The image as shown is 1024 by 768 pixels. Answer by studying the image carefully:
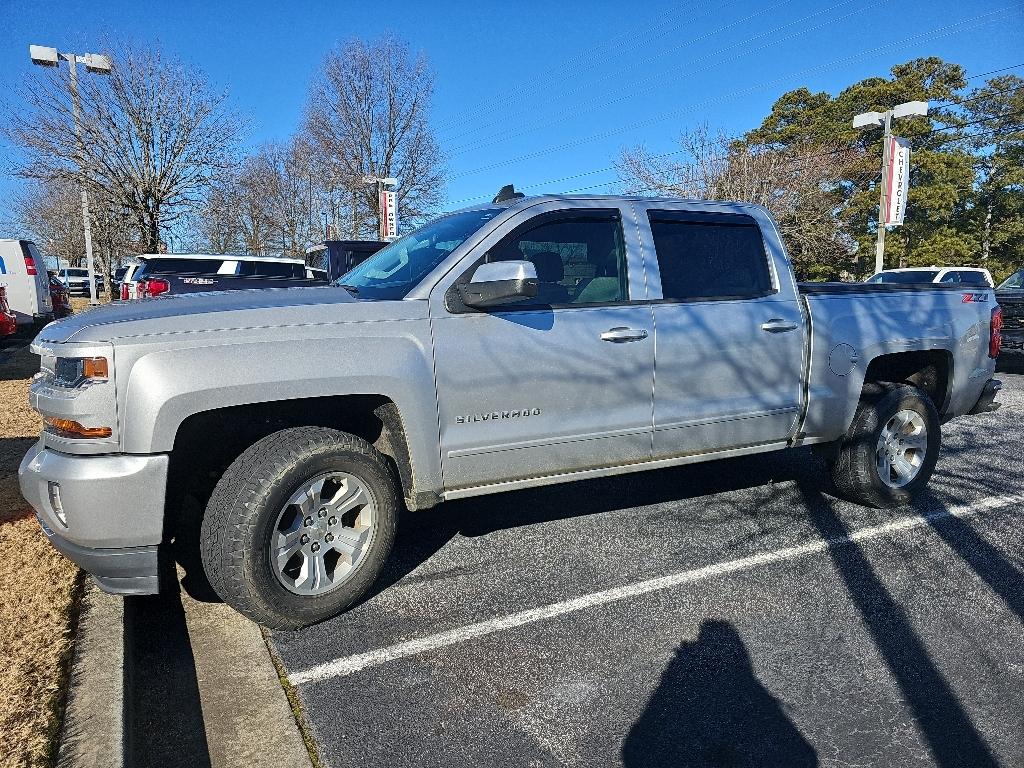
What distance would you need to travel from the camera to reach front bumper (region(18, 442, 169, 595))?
2719mm

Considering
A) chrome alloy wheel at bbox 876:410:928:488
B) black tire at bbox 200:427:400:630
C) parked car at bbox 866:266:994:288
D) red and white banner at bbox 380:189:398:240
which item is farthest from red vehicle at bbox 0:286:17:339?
parked car at bbox 866:266:994:288

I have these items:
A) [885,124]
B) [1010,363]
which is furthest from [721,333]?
[885,124]

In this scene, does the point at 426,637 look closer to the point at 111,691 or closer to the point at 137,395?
the point at 111,691

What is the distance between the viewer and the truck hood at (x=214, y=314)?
9.23 feet

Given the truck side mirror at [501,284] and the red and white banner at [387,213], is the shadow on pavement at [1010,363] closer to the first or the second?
the truck side mirror at [501,284]

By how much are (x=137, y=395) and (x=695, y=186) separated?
26.0 meters

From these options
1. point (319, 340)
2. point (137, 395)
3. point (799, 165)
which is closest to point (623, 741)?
point (319, 340)

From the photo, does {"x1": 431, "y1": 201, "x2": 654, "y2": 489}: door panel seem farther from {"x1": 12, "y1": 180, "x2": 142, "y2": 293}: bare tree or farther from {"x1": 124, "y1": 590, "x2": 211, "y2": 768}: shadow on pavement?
{"x1": 12, "y1": 180, "x2": 142, "y2": 293}: bare tree

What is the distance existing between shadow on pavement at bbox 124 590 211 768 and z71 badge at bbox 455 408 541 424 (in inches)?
61.8

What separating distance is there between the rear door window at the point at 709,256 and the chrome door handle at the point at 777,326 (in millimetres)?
194

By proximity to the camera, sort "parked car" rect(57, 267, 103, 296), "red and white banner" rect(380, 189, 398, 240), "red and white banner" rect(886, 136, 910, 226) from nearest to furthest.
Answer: "red and white banner" rect(886, 136, 910, 226) < "red and white banner" rect(380, 189, 398, 240) < "parked car" rect(57, 267, 103, 296)

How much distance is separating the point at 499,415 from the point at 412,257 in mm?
1124

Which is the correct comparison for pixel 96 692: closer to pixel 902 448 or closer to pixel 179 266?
pixel 902 448

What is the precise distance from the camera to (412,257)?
3902 mm
